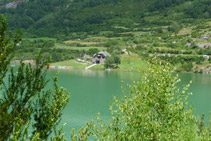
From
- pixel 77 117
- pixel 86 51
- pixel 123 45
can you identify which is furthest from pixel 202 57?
pixel 77 117

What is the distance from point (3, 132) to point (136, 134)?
22.4 feet

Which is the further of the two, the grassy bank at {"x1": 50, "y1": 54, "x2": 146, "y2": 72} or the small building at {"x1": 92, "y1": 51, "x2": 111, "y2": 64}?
the small building at {"x1": 92, "y1": 51, "x2": 111, "y2": 64}

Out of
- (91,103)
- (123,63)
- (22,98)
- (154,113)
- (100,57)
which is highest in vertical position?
(22,98)

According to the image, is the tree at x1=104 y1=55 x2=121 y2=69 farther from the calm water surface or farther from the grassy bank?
the calm water surface

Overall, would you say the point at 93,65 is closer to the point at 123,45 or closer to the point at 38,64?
the point at 123,45

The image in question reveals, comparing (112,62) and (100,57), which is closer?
(112,62)

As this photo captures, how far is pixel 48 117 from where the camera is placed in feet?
35.3

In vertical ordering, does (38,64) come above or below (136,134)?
above

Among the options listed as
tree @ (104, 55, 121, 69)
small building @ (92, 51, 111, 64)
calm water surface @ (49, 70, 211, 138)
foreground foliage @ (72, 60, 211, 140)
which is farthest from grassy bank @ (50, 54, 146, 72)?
foreground foliage @ (72, 60, 211, 140)

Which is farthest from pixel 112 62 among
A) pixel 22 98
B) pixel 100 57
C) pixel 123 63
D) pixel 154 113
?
pixel 22 98

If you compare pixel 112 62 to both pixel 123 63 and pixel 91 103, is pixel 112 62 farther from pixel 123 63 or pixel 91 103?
pixel 91 103

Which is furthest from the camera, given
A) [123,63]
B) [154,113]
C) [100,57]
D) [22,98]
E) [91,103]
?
[100,57]

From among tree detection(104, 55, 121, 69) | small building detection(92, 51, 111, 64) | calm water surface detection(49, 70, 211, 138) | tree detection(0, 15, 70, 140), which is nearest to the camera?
tree detection(0, 15, 70, 140)

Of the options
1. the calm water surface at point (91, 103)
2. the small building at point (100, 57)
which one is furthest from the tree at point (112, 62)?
the calm water surface at point (91, 103)
